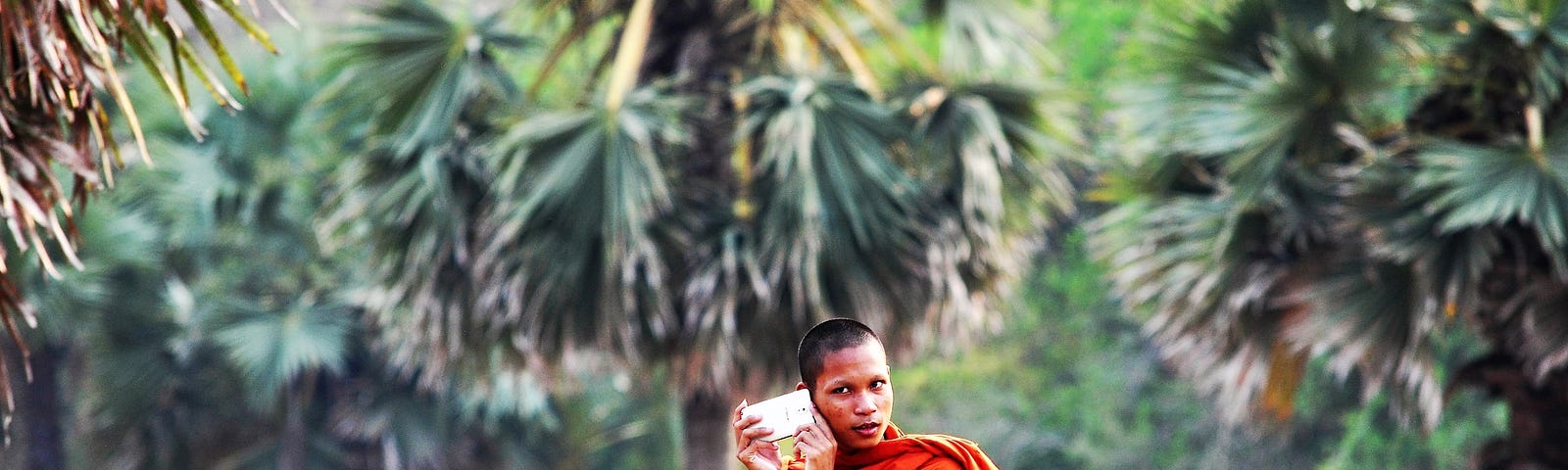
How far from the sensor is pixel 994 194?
10062 mm

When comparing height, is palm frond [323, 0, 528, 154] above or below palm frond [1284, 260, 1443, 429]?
above

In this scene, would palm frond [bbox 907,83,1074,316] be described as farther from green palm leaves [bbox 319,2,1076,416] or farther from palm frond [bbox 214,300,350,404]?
palm frond [bbox 214,300,350,404]

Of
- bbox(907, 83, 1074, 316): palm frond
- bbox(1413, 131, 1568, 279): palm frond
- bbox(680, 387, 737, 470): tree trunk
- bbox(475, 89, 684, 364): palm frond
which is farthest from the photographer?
bbox(680, 387, 737, 470): tree trunk

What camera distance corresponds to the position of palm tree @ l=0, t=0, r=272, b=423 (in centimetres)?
407

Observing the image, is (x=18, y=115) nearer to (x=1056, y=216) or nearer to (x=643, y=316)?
(x=643, y=316)

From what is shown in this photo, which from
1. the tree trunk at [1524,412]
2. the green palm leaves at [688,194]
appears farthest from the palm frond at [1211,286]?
the tree trunk at [1524,412]

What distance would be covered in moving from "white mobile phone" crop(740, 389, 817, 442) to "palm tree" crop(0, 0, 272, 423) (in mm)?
1691

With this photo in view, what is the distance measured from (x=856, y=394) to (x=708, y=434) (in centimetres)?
785

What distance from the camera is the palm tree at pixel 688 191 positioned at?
9695mm

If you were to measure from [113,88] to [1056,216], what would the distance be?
20.4 m

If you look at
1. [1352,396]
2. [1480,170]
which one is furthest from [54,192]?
[1352,396]

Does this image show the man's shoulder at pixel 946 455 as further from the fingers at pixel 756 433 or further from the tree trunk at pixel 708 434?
the tree trunk at pixel 708 434

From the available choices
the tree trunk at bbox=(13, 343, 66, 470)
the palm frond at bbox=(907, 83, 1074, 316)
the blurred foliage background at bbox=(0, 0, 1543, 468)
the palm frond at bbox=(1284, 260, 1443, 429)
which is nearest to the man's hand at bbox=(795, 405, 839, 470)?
the palm frond at bbox=(1284, 260, 1443, 429)

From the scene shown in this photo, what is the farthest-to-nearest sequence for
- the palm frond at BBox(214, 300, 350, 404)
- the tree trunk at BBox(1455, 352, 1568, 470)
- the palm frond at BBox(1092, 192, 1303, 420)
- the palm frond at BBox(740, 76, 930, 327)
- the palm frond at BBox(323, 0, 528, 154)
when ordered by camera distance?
the palm frond at BBox(214, 300, 350, 404), the palm frond at BBox(323, 0, 528, 154), the palm frond at BBox(740, 76, 930, 327), the palm frond at BBox(1092, 192, 1303, 420), the tree trunk at BBox(1455, 352, 1568, 470)
